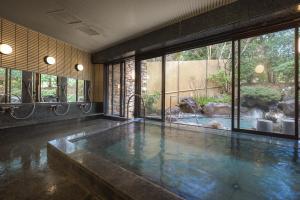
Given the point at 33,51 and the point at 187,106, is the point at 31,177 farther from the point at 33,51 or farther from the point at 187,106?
the point at 187,106

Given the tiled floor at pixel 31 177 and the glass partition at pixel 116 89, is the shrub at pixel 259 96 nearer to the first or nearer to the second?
the tiled floor at pixel 31 177

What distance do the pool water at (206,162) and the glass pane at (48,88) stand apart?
7.59 feet

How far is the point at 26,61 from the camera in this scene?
4434mm

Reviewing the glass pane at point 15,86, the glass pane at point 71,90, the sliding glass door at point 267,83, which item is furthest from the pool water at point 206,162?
the glass pane at point 71,90

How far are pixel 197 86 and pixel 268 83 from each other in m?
3.15

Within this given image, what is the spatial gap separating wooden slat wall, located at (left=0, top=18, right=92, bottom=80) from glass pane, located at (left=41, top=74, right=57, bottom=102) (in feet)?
0.54

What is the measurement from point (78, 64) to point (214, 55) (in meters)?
4.83

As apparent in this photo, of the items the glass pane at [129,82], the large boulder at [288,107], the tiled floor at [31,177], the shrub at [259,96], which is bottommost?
the tiled floor at [31,177]

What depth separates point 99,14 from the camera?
3.55m

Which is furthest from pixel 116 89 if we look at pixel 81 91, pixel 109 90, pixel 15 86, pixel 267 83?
pixel 267 83

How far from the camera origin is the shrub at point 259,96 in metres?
3.41

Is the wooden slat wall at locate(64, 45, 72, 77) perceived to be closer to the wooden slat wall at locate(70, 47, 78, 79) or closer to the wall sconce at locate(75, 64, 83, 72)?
the wooden slat wall at locate(70, 47, 78, 79)

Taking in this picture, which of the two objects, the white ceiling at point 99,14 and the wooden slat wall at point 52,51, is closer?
the white ceiling at point 99,14

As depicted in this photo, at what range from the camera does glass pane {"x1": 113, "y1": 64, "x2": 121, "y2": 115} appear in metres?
6.54
